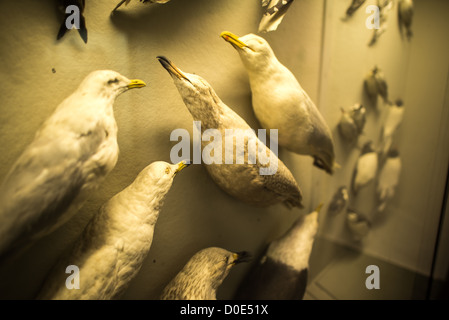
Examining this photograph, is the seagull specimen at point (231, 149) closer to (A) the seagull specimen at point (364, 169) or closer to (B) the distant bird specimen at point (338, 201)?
(B) the distant bird specimen at point (338, 201)

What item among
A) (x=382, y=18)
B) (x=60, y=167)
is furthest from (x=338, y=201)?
(x=60, y=167)

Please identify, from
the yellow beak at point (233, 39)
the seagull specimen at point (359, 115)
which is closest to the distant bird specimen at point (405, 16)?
the seagull specimen at point (359, 115)

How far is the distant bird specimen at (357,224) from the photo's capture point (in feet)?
4.60

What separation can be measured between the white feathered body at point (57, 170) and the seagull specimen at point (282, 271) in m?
0.68

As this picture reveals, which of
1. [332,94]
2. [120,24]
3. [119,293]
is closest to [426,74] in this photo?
[332,94]

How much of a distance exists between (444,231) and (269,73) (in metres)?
1.43

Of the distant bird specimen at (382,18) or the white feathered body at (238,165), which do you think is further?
the distant bird specimen at (382,18)

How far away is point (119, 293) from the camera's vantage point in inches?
21.8

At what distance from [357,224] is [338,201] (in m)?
0.22

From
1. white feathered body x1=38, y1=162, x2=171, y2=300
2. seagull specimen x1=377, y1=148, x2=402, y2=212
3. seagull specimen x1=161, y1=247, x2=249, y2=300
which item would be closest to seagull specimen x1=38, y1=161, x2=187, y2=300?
white feathered body x1=38, y1=162, x2=171, y2=300

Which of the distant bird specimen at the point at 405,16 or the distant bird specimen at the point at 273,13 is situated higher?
the distant bird specimen at the point at 405,16

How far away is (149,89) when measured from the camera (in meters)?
0.63

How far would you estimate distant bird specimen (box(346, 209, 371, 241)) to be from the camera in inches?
55.1
